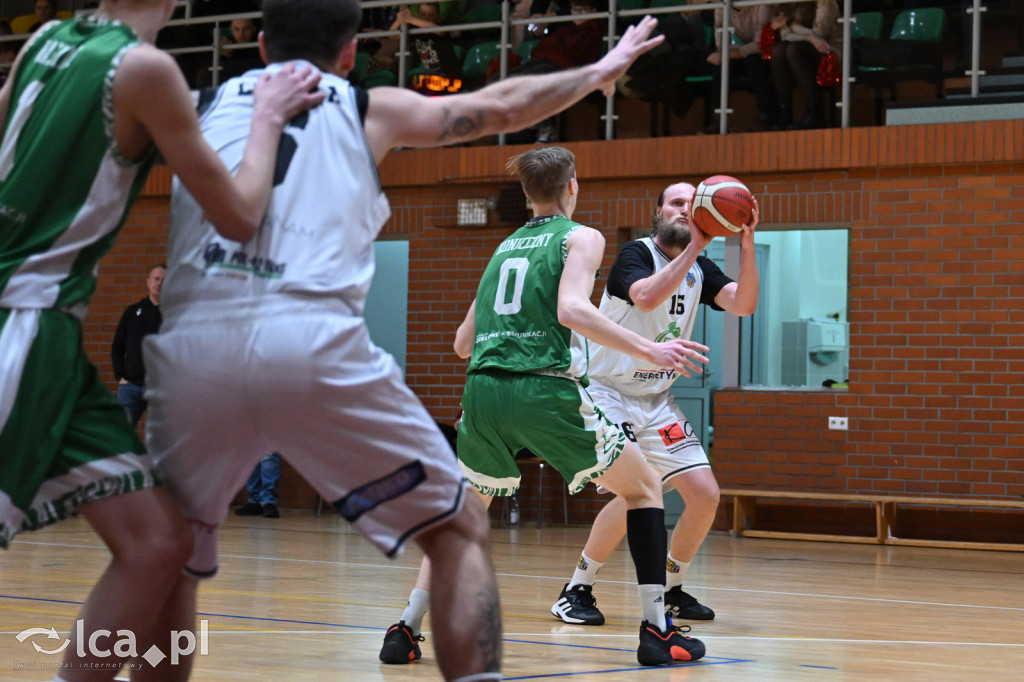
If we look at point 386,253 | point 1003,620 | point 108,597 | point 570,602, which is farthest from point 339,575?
point 386,253

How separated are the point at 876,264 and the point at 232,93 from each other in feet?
29.0

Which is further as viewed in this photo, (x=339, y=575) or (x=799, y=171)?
(x=799, y=171)

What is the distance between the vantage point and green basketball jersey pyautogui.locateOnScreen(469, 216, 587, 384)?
4531 millimetres

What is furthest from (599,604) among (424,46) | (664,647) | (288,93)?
(424,46)

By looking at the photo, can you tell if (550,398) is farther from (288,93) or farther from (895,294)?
(895,294)

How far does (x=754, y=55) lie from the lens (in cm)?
1113

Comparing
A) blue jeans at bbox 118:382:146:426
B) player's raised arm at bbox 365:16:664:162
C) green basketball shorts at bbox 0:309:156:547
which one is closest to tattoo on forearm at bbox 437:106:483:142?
player's raised arm at bbox 365:16:664:162

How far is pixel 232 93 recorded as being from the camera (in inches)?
107

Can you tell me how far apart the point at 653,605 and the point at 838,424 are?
6.71 metres

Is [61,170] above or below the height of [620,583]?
above

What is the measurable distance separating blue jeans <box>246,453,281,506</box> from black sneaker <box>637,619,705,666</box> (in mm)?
7717

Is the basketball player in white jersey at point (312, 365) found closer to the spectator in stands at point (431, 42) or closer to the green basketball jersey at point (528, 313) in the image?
the green basketball jersey at point (528, 313)

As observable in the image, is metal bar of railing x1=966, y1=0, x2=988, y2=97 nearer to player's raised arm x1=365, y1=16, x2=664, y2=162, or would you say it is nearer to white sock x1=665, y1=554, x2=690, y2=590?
white sock x1=665, y1=554, x2=690, y2=590

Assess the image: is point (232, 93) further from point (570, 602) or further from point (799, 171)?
point (799, 171)
